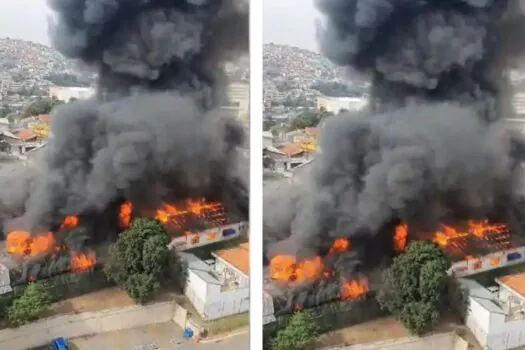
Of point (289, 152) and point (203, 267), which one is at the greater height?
point (289, 152)

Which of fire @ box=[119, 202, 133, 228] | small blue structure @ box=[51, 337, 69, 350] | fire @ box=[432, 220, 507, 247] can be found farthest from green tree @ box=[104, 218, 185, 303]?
fire @ box=[432, 220, 507, 247]

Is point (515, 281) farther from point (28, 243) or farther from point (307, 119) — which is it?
point (28, 243)

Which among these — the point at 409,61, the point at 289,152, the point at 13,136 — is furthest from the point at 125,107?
the point at 409,61

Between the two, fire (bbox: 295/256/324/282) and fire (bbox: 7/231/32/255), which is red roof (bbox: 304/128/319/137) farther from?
fire (bbox: 7/231/32/255)

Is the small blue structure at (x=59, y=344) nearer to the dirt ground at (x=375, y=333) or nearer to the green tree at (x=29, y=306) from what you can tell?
the green tree at (x=29, y=306)

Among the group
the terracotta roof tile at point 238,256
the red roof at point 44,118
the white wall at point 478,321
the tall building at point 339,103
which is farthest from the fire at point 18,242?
the white wall at point 478,321

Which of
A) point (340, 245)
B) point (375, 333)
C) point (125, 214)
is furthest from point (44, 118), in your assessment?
point (375, 333)

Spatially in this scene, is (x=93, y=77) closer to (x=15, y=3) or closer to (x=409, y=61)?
(x=15, y=3)
